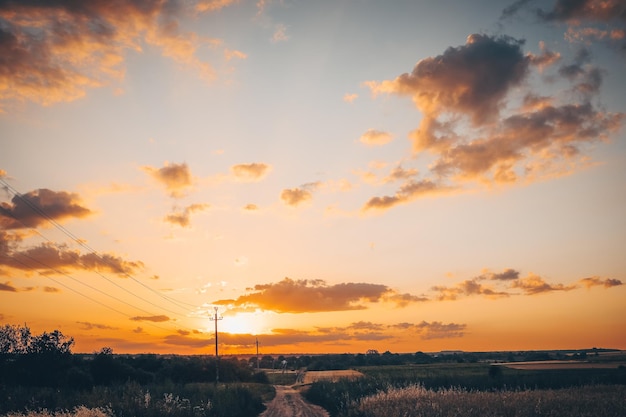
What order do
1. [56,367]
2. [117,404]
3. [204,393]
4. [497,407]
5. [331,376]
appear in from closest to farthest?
[117,404], [497,407], [204,393], [56,367], [331,376]

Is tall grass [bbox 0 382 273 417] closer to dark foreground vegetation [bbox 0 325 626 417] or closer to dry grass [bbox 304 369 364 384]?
dark foreground vegetation [bbox 0 325 626 417]

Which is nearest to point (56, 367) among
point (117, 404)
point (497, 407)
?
point (117, 404)

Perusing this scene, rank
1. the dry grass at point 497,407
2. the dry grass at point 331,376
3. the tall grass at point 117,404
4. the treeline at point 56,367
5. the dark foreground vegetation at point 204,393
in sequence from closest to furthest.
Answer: the tall grass at point 117,404 → the dry grass at point 497,407 → the dark foreground vegetation at point 204,393 → the treeline at point 56,367 → the dry grass at point 331,376

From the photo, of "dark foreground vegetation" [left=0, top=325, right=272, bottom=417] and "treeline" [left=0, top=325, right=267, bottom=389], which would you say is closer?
"dark foreground vegetation" [left=0, top=325, right=272, bottom=417]

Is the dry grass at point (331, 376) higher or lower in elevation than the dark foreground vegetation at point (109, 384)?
lower

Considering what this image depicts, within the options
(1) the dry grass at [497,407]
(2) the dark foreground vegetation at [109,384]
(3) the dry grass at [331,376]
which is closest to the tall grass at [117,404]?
(2) the dark foreground vegetation at [109,384]

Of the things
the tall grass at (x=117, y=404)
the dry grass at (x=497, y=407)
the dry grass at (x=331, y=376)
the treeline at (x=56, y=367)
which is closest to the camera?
the tall grass at (x=117, y=404)

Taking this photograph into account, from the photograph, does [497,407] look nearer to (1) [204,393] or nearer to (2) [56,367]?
(1) [204,393]

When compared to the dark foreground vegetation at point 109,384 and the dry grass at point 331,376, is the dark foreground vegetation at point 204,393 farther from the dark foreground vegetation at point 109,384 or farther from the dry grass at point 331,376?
the dry grass at point 331,376

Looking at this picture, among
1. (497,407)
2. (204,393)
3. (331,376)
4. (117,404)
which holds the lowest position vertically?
(331,376)

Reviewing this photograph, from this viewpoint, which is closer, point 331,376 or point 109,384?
point 109,384

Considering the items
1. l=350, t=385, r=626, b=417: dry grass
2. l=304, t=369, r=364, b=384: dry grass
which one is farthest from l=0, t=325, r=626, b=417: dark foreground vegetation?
l=304, t=369, r=364, b=384: dry grass

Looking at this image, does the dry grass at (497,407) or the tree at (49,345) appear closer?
the dry grass at (497,407)

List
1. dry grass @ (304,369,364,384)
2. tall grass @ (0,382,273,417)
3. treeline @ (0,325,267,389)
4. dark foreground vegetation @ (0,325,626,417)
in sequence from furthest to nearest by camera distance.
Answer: dry grass @ (304,369,364,384) < treeline @ (0,325,267,389) < dark foreground vegetation @ (0,325,626,417) < tall grass @ (0,382,273,417)
